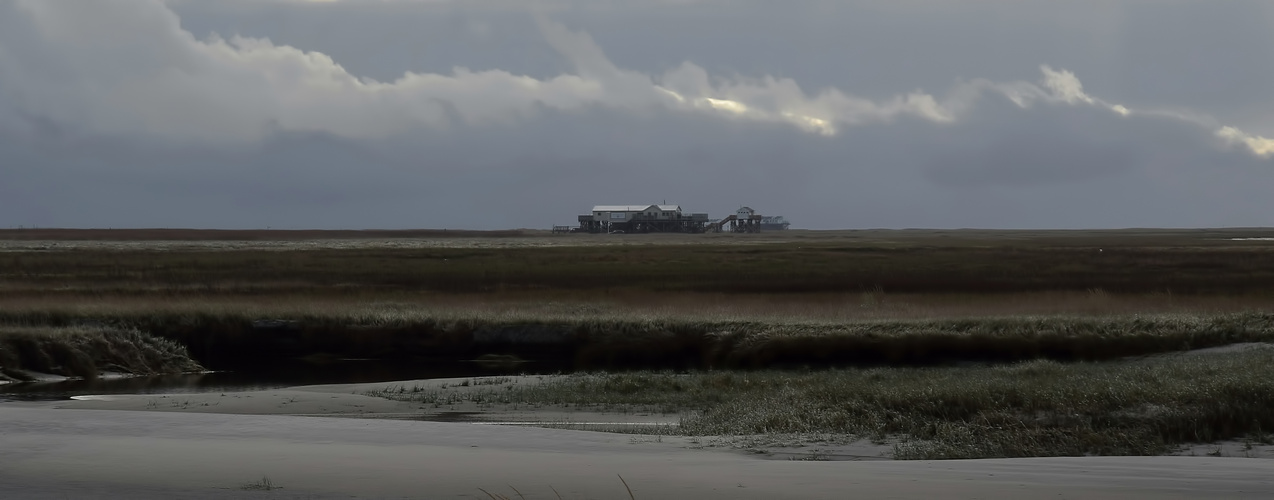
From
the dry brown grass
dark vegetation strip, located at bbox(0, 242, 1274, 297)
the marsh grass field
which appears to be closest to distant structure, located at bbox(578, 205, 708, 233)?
dark vegetation strip, located at bbox(0, 242, 1274, 297)

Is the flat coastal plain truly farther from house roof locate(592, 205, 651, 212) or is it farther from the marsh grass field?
house roof locate(592, 205, 651, 212)

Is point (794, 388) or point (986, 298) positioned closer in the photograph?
point (794, 388)

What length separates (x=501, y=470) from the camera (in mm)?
12906

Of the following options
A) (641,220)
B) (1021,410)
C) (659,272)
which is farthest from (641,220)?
(1021,410)

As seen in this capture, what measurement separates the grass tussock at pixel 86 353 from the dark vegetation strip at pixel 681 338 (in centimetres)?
191

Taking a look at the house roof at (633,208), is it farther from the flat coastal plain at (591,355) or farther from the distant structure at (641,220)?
the flat coastal plain at (591,355)

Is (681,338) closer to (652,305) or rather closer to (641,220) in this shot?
(652,305)

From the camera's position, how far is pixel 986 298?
4084 centimetres

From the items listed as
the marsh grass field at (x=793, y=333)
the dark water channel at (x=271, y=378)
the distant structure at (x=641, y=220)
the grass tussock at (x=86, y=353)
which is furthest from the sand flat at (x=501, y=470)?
the distant structure at (x=641, y=220)

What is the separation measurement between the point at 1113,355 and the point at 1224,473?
1723 cm

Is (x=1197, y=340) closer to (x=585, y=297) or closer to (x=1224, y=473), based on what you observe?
(x=1224, y=473)

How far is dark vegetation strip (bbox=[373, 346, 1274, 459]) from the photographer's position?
15438mm

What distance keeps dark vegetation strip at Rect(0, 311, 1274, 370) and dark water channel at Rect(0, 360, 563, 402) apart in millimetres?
1286

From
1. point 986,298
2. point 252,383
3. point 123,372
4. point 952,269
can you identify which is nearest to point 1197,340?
point 986,298
